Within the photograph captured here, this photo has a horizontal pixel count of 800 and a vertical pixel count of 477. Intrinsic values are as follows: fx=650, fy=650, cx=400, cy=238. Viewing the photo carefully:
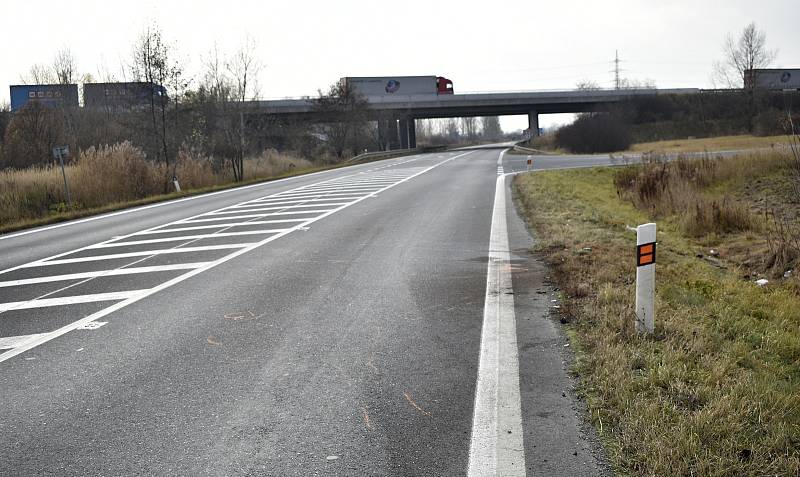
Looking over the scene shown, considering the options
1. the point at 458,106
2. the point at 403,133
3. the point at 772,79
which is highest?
the point at 772,79

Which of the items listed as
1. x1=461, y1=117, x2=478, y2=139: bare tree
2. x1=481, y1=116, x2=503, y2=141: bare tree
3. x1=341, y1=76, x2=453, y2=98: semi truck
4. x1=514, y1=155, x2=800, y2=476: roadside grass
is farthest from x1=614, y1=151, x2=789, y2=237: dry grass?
x1=481, y1=116, x2=503, y2=141: bare tree

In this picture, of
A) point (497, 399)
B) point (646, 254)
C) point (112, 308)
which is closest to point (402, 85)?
point (112, 308)

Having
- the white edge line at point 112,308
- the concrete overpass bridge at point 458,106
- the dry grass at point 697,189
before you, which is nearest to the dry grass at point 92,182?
the white edge line at point 112,308

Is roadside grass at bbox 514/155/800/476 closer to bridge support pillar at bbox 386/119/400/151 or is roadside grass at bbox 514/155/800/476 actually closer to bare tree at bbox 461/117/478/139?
bridge support pillar at bbox 386/119/400/151

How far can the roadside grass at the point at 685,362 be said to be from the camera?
3.41 meters

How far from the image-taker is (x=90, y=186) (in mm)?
21188

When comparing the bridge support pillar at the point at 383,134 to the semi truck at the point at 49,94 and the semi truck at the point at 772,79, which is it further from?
the semi truck at the point at 772,79

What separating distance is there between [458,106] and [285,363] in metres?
72.3

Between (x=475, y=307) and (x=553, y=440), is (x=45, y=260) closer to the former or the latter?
(x=475, y=307)

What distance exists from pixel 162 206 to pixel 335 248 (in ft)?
35.3

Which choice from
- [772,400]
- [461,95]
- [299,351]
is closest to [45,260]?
[299,351]

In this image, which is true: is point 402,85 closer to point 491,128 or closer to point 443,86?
point 443,86

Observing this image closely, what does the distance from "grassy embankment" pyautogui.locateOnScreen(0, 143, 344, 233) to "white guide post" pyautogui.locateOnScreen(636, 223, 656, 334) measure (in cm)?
1478

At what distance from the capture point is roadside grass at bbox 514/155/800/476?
3406mm
